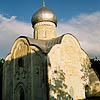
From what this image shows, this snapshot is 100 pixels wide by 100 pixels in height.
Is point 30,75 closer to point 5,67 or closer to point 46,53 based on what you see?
point 46,53

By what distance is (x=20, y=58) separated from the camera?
14109 millimetres

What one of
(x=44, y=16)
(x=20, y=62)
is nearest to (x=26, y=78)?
(x=20, y=62)

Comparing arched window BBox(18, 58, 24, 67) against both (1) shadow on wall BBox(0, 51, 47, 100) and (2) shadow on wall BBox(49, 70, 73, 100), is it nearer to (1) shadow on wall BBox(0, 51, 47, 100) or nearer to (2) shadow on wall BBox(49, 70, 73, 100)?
(1) shadow on wall BBox(0, 51, 47, 100)

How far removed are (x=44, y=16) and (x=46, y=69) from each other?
20.0 feet

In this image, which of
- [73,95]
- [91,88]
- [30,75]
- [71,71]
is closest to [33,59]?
[30,75]

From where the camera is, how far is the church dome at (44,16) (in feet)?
53.3

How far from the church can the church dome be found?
1066 mm

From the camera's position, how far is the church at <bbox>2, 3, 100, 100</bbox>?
12.1 metres

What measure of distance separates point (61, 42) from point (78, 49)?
1.92 m

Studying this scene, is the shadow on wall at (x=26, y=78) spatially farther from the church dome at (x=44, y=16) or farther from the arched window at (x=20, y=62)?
the church dome at (x=44, y=16)

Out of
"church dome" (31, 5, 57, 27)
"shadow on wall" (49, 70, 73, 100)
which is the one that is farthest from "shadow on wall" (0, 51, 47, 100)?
"church dome" (31, 5, 57, 27)

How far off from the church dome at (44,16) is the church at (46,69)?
3.50 feet

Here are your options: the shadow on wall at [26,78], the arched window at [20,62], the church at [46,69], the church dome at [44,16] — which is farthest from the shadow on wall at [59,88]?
the church dome at [44,16]

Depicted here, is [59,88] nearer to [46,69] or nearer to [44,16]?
[46,69]
